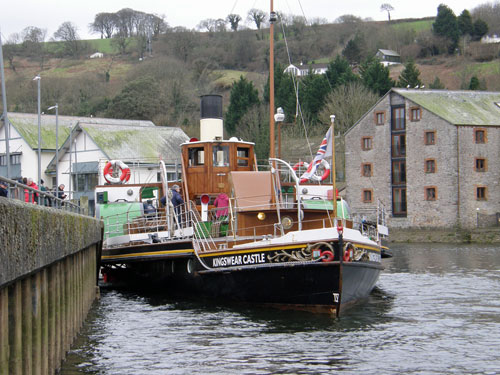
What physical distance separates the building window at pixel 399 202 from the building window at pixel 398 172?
71cm

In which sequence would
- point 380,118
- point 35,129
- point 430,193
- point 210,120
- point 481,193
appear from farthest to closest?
point 35,129
point 380,118
point 430,193
point 481,193
point 210,120

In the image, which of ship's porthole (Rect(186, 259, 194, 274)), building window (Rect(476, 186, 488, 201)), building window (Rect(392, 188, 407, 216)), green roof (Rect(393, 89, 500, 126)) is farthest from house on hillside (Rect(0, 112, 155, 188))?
ship's porthole (Rect(186, 259, 194, 274))

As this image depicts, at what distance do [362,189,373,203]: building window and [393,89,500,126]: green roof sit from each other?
8.87m

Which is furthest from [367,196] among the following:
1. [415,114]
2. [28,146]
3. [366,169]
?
[28,146]

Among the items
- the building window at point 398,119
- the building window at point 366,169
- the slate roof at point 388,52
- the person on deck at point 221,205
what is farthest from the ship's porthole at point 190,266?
the slate roof at point 388,52

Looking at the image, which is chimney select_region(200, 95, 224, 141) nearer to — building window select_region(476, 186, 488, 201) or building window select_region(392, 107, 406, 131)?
building window select_region(476, 186, 488, 201)

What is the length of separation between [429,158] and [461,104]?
245 inches

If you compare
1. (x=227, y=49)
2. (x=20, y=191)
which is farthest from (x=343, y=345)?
(x=227, y=49)

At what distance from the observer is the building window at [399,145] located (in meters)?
66.8

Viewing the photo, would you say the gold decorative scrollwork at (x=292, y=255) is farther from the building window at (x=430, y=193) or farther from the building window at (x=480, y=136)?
the building window at (x=480, y=136)

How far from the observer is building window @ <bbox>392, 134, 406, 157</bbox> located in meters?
66.8

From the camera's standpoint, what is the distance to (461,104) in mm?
66562

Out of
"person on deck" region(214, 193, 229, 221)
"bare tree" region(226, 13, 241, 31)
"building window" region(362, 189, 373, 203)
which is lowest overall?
"building window" region(362, 189, 373, 203)

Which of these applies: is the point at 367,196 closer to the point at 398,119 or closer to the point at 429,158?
the point at 429,158
